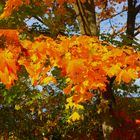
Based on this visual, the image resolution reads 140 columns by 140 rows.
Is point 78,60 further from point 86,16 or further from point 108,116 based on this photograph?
point 86,16

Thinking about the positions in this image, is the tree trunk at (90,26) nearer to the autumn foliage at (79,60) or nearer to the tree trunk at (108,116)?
the tree trunk at (108,116)

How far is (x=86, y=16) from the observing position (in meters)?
9.59

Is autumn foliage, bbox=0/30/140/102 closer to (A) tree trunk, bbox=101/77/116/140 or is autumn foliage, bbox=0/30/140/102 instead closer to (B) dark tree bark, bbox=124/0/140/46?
(A) tree trunk, bbox=101/77/116/140

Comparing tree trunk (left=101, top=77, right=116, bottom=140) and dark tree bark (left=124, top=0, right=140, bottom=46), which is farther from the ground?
dark tree bark (left=124, top=0, right=140, bottom=46)

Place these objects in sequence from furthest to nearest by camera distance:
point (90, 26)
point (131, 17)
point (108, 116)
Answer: point (131, 17) → point (90, 26) → point (108, 116)

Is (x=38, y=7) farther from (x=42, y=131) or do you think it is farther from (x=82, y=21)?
(x=42, y=131)

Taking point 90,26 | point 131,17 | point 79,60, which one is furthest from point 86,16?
point 79,60

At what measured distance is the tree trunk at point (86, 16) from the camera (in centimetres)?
950

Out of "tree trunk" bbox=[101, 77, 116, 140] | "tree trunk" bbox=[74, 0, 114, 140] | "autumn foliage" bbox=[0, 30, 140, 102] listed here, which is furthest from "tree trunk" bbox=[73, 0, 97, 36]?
"autumn foliage" bbox=[0, 30, 140, 102]

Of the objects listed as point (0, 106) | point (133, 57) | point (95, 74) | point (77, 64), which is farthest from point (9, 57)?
point (0, 106)

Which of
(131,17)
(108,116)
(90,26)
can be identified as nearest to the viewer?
(108,116)

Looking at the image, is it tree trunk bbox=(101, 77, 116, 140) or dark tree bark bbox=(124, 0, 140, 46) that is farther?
dark tree bark bbox=(124, 0, 140, 46)

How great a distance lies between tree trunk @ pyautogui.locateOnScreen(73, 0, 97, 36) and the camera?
950 cm

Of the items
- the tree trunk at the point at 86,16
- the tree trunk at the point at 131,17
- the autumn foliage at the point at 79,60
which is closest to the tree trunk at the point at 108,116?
the tree trunk at the point at 86,16
